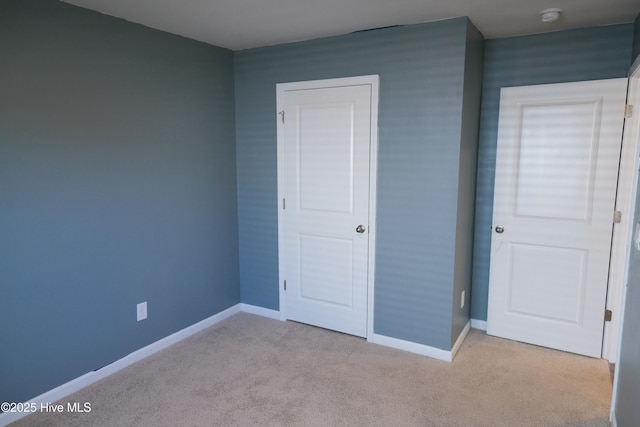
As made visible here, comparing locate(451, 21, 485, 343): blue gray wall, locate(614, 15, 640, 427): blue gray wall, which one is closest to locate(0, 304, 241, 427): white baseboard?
locate(451, 21, 485, 343): blue gray wall

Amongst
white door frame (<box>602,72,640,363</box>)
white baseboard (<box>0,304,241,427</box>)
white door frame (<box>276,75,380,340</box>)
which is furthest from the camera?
white door frame (<box>276,75,380,340</box>)

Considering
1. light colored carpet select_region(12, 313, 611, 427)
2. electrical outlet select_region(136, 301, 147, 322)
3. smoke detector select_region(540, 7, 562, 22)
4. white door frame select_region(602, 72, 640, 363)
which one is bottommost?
light colored carpet select_region(12, 313, 611, 427)

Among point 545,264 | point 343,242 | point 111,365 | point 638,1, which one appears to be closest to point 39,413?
point 111,365

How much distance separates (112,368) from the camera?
2670mm

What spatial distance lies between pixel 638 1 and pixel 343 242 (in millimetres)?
2331

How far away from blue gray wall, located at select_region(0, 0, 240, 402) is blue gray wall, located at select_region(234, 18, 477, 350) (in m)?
0.93

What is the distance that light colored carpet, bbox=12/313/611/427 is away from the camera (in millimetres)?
2225

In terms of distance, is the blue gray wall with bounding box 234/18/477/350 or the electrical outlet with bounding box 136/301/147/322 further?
the electrical outlet with bounding box 136/301/147/322

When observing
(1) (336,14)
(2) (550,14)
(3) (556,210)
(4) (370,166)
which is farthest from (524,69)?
(1) (336,14)

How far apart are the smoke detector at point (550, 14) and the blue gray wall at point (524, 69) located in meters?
0.43

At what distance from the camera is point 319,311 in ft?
11.1

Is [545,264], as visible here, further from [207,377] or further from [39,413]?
[39,413]

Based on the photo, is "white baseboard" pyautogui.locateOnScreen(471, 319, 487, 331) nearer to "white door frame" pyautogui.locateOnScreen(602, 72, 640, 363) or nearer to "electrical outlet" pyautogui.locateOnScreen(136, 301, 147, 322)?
"white door frame" pyautogui.locateOnScreen(602, 72, 640, 363)

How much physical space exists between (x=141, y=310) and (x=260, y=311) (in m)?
1.11
